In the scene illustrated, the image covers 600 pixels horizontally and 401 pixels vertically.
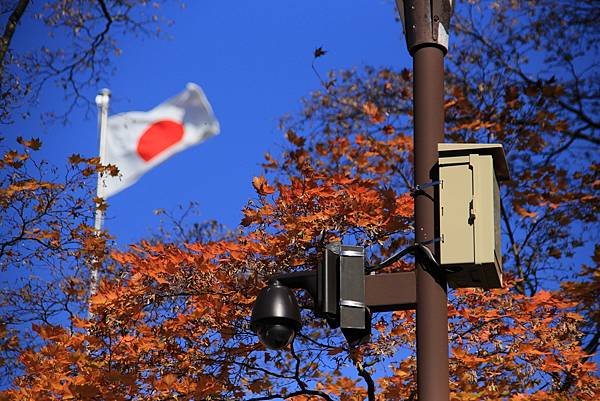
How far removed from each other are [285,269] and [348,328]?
3.35m

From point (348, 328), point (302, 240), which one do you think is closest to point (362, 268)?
point (348, 328)

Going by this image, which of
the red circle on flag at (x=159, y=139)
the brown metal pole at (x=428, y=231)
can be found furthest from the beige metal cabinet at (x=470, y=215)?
the red circle on flag at (x=159, y=139)

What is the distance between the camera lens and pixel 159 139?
2056 centimetres

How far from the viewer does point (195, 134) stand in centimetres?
2027

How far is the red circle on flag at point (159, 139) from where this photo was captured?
2045cm

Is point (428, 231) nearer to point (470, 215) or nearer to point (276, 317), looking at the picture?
point (470, 215)

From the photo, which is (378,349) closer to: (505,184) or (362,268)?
(362,268)

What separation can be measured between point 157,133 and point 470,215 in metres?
16.3

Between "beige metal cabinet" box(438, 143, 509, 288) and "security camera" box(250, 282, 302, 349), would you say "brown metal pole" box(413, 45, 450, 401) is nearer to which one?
"beige metal cabinet" box(438, 143, 509, 288)

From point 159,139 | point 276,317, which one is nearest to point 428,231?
point 276,317

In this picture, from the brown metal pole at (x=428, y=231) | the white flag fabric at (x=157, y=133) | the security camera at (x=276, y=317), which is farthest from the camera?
the white flag fabric at (x=157, y=133)

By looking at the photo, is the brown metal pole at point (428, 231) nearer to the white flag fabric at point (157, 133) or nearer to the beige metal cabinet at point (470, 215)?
the beige metal cabinet at point (470, 215)

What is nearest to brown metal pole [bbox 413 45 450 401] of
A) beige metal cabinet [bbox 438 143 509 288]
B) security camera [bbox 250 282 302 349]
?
beige metal cabinet [bbox 438 143 509 288]

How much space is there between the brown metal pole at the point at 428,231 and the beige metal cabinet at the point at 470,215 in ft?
0.31
